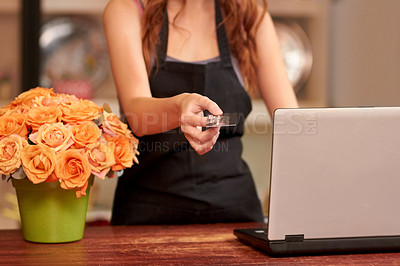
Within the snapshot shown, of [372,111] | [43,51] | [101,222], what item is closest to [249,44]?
[372,111]

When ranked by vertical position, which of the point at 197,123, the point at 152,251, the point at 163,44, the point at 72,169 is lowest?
the point at 152,251

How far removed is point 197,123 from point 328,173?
28 centimetres

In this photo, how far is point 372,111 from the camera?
0.91 meters

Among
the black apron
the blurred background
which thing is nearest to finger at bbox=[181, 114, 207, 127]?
the black apron

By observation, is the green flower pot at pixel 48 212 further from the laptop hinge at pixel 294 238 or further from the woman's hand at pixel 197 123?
the laptop hinge at pixel 294 238

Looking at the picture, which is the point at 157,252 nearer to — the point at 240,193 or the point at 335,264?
the point at 335,264

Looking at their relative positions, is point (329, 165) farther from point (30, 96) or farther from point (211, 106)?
point (30, 96)

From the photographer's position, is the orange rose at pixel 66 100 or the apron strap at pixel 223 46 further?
the apron strap at pixel 223 46

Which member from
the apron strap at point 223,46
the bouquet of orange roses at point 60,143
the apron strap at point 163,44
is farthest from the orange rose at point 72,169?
the apron strap at point 223,46

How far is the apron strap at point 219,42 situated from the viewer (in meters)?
1.59

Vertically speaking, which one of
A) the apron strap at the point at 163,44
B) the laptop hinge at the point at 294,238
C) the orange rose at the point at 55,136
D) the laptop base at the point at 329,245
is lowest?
the laptop base at the point at 329,245

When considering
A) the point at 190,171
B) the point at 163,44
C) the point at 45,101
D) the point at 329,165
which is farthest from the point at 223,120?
the point at 163,44

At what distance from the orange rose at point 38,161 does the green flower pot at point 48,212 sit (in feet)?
0.19

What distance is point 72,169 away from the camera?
1.05 metres
